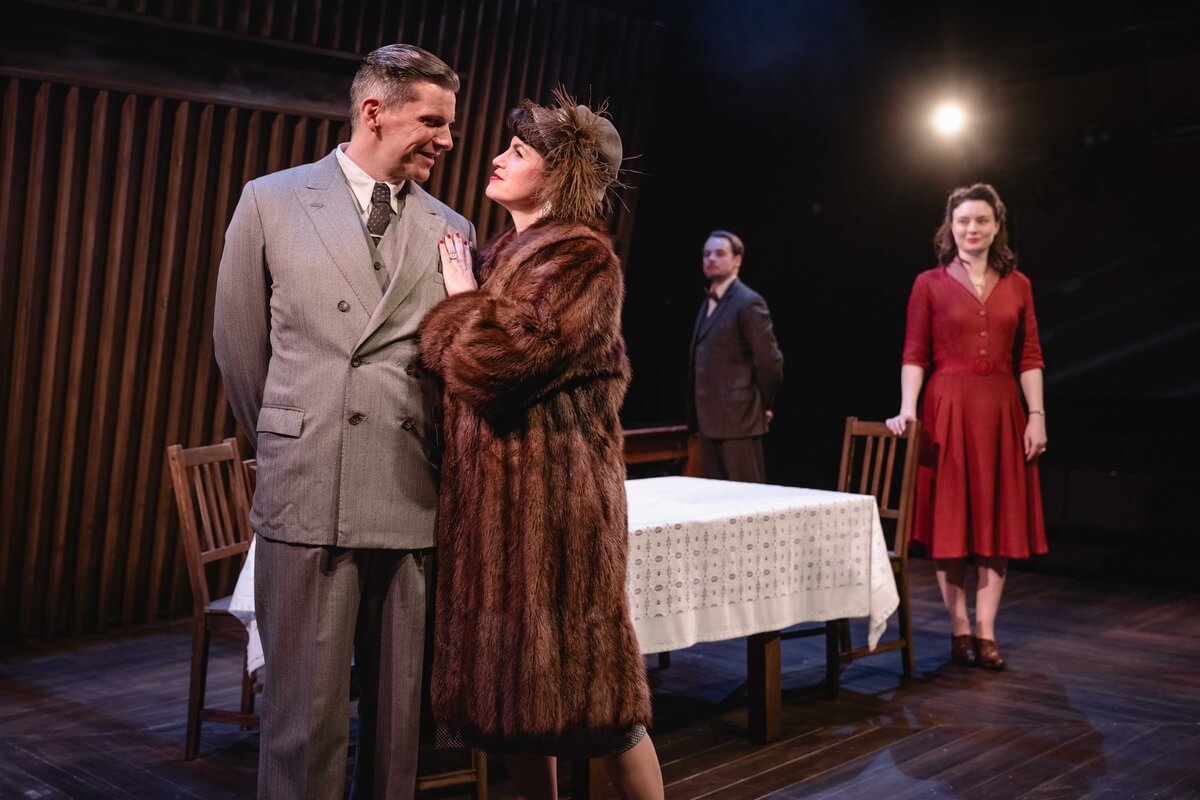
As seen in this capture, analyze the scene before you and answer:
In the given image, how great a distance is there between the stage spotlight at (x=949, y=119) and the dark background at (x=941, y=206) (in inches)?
3.0

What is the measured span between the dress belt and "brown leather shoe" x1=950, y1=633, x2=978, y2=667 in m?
1.05

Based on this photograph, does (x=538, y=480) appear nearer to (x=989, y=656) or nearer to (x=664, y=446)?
(x=989, y=656)

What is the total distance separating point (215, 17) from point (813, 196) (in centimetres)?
426

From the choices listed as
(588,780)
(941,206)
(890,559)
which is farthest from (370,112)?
(941,206)

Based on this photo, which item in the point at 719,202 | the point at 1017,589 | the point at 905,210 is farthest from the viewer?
the point at 719,202

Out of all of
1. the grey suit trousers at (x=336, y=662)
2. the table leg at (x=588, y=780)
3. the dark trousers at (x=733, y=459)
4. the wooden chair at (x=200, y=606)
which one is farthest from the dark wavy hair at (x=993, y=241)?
the grey suit trousers at (x=336, y=662)

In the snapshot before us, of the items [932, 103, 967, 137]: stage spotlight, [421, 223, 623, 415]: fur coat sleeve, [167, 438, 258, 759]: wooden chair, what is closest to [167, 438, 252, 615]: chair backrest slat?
[167, 438, 258, 759]: wooden chair

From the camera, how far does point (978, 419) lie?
4492 millimetres

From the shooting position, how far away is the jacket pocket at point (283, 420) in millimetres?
2035

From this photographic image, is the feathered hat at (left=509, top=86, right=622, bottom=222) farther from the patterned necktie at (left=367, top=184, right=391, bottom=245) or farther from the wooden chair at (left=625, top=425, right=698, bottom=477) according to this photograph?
the wooden chair at (left=625, top=425, right=698, bottom=477)

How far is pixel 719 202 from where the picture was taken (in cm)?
814

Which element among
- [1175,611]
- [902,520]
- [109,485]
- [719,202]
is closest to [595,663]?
[902,520]

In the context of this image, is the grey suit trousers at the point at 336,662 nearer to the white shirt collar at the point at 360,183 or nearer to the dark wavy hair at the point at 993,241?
the white shirt collar at the point at 360,183

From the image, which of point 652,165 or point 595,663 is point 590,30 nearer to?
point 652,165
